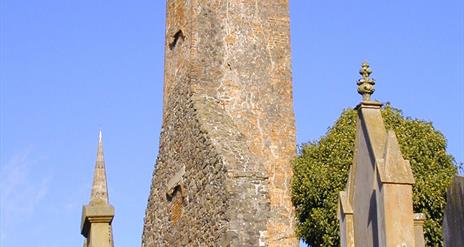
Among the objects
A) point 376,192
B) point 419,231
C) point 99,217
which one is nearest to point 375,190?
point 376,192

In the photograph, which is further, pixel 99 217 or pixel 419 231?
pixel 419 231

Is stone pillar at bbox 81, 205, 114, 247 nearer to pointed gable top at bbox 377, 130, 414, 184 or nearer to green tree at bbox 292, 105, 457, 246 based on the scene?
pointed gable top at bbox 377, 130, 414, 184

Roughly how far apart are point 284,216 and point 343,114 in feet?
10.5

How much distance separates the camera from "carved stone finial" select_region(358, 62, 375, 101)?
12.3 meters

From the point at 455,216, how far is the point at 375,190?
3.32m

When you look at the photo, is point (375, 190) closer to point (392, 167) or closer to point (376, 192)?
point (376, 192)

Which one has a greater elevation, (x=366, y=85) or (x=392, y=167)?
(x=366, y=85)

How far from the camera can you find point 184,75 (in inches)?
778

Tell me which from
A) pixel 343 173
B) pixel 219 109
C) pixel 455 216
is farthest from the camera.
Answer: pixel 343 173

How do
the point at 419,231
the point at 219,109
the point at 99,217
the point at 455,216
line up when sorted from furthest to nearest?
the point at 219,109, the point at 419,231, the point at 99,217, the point at 455,216

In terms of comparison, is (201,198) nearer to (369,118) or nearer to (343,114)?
(343,114)

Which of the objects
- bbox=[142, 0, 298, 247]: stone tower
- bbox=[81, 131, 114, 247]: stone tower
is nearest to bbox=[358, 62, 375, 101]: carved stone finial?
bbox=[81, 131, 114, 247]: stone tower

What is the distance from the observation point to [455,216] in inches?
326

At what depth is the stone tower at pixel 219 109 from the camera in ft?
60.6
